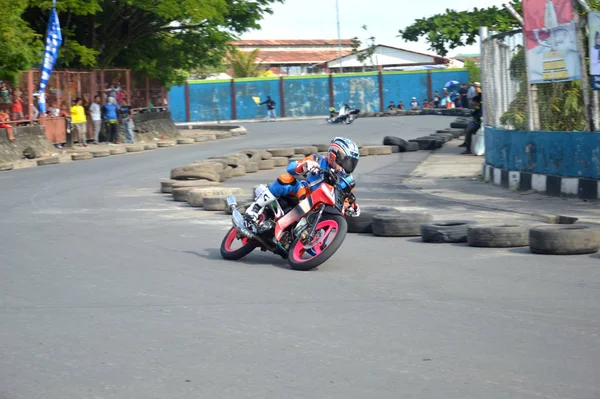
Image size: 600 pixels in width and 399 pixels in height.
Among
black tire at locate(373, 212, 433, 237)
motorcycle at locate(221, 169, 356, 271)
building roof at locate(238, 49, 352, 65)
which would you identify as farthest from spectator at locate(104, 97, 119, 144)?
building roof at locate(238, 49, 352, 65)

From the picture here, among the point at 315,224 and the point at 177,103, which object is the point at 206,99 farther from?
the point at 315,224

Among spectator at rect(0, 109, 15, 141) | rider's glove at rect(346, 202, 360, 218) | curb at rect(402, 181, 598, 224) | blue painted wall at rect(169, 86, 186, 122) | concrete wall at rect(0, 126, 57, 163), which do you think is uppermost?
blue painted wall at rect(169, 86, 186, 122)

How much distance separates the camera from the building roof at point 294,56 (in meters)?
94.4

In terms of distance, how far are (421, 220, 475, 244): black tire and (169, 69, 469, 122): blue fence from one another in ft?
170

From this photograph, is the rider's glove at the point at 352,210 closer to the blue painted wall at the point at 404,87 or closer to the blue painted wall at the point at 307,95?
the blue painted wall at the point at 307,95

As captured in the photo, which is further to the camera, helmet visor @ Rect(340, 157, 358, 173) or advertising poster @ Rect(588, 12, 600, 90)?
advertising poster @ Rect(588, 12, 600, 90)

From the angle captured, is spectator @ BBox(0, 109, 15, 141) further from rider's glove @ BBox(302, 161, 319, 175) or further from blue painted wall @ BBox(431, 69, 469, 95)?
blue painted wall @ BBox(431, 69, 469, 95)

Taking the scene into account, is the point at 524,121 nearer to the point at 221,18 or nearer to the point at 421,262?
the point at 421,262

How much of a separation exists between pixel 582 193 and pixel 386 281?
22.5 ft

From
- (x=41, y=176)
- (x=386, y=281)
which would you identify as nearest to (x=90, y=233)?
(x=386, y=281)

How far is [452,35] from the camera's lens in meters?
24.2

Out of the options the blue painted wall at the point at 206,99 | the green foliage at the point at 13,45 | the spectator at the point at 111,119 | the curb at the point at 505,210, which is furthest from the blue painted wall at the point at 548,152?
the blue painted wall at the point at 206,99

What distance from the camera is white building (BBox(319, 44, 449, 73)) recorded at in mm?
82750

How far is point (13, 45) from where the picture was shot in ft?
85.5
